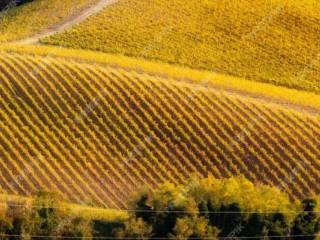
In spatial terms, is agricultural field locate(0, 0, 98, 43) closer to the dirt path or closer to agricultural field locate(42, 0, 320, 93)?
the dirt path

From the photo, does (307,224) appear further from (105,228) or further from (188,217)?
(105,228)

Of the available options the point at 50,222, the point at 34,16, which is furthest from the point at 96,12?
the point at 50,222

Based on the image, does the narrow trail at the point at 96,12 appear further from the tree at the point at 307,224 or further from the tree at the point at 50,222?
the tree at the point at 50,222

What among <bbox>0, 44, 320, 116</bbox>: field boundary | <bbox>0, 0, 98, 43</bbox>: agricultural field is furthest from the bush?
<bbox>0, 0, 98, 43</bbox>: agricultural field

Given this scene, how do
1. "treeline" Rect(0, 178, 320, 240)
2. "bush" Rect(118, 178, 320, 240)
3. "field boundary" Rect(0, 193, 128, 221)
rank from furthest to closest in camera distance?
"field boundary" Rect(0, 193, 128, 221)
"bush" Rect(118, 178, 320, 240)
"treeline" Rect(0, 178, 320, 240)

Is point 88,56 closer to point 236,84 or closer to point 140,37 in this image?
Answer: point 140,37

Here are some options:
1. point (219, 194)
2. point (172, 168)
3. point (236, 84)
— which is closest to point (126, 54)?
point (236, 84)

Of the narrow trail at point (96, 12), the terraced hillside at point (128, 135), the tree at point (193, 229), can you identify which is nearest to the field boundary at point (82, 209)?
the terraced hillside at point (128, 135)
